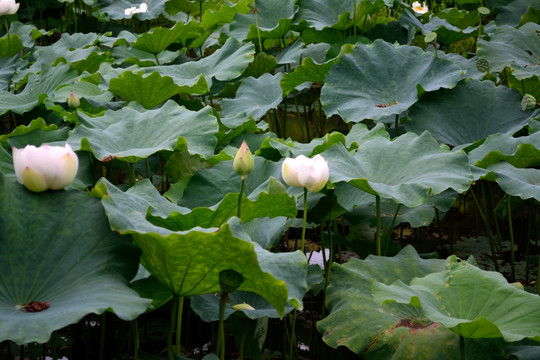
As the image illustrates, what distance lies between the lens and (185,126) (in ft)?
5.97

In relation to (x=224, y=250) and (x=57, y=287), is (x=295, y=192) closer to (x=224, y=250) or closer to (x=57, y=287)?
(x=224, y=250)

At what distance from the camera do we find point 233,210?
1.33 m

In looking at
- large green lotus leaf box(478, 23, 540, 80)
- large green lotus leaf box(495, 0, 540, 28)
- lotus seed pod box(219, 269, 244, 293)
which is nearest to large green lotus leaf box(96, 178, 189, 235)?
lotus seed pod box(219, 269, 244, 293)

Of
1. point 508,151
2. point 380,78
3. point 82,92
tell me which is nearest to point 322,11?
point 380,78

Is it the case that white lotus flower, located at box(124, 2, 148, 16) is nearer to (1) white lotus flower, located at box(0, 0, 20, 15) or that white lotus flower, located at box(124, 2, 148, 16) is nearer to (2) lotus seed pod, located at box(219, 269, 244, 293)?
(1) white lotus flower, located at box(0, 0, 20, 15)

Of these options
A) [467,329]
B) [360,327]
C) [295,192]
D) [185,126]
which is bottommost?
[360,327]

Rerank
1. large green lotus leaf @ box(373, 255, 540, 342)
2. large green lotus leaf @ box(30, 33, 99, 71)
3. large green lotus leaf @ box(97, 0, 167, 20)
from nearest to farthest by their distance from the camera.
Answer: large green lotus leaf @ box(373, 255, 540, 342)
large green lotus leaf @ box(30, 33, 99, 71)
large green lotus leaf @ box(97, 0, 167, 20)

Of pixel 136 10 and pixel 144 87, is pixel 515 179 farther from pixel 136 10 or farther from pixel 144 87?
pixel 136 10

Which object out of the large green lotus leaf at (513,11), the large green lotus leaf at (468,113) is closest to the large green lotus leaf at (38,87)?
the large green lotus leaf at (468,113)

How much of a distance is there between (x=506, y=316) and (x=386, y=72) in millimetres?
1344

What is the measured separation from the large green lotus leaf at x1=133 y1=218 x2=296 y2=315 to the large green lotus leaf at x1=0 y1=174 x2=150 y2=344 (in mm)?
59

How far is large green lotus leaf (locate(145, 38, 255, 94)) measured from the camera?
99.6 inches

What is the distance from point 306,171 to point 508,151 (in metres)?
0.82

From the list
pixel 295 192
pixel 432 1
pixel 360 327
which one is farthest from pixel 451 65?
pixel 432 1
